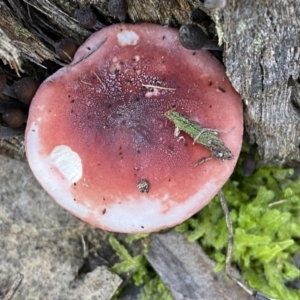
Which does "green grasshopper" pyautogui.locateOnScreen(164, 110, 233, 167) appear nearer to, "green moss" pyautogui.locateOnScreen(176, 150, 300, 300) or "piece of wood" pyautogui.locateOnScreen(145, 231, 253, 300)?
"green moss" pyautogui.locateOnScreen(176, 150, 300, 300)

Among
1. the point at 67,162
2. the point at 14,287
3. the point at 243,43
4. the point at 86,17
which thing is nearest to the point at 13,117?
the point at 67,162

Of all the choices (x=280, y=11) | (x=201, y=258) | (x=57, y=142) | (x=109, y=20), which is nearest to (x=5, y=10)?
(x=109, y=20)

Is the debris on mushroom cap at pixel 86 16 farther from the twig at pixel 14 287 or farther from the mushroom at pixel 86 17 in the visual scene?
the twig at pixel 14 287

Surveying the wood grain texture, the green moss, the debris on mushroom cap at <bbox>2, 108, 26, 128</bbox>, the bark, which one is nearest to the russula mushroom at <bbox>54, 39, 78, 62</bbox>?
the bark

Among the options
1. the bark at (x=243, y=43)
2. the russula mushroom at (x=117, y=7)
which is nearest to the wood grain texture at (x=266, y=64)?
the bark at (x=243, y=43)

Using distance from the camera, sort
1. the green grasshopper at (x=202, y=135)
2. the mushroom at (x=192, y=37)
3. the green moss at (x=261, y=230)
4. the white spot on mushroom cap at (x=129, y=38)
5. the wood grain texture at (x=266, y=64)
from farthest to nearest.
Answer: the green moss at (x=261, y=230)
the white spot on mushroom cap at (x=129, y=38)
the green grasshopper at (x=202, y=135)
the mushroom at (x=192, y=37)
the wood grain texture at (x=266, y=64)

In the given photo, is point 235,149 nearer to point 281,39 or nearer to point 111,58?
point 281,39
